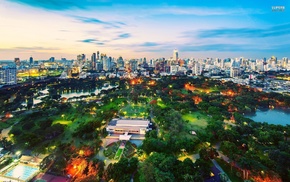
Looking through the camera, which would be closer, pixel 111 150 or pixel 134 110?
pixel 111 150

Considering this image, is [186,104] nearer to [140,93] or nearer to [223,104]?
[223,104]

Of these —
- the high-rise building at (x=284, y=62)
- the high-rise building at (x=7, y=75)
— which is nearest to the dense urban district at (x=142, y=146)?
the high-rise building at (x=7, y=75)

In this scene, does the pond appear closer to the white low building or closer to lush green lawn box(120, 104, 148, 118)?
lush green lawn box(120, 104, 148, 118)

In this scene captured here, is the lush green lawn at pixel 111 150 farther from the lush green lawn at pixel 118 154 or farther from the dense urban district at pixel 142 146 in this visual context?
the lush green lawn at pixel 118 154

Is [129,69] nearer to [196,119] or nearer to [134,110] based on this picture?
[134,110]

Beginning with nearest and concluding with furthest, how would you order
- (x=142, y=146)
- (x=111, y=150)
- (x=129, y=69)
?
(x=142, y=146) < (x=111, y=150) < (x=129, y=69)

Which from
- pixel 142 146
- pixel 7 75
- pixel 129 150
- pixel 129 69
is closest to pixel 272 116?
pixel 142 146

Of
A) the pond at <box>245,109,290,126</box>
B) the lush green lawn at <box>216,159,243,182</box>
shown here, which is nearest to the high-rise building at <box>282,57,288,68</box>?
the pond at <box>245,109,290,126</box>
